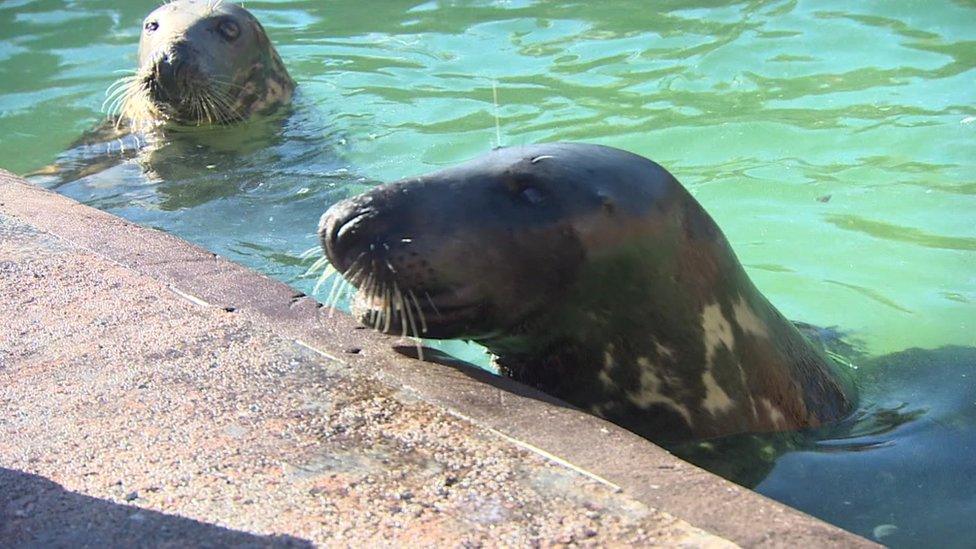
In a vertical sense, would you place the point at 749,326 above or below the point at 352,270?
below

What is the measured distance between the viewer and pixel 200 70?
7574 millimetres

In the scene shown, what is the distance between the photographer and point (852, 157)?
6758mm

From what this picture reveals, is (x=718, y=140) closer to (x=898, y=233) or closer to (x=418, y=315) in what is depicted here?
(x=898, y=233)

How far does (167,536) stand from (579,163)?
1.57m

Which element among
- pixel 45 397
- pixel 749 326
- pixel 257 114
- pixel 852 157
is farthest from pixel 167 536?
pixel 257 114

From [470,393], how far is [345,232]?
1.72ft

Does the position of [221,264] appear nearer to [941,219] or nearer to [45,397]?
[45,397]

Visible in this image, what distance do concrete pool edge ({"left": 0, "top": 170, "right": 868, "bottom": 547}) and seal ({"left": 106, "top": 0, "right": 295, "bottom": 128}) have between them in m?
2.74

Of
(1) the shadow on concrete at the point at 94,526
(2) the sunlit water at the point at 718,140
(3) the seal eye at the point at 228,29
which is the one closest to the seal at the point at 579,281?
(2) the sunlit water at the point at 718,140

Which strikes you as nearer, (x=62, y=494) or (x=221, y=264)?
(x=62, y=494)

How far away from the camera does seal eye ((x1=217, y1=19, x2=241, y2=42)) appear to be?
308 inches

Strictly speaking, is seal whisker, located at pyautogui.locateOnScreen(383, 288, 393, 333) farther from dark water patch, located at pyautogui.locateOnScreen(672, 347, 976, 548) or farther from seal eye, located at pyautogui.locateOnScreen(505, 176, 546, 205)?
dark water patch, located at pyautogui.locateOnScreen(672, 347, 976, 548)

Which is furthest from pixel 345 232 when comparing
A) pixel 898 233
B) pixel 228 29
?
pixel 228 29

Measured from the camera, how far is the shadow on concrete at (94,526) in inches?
93.8
